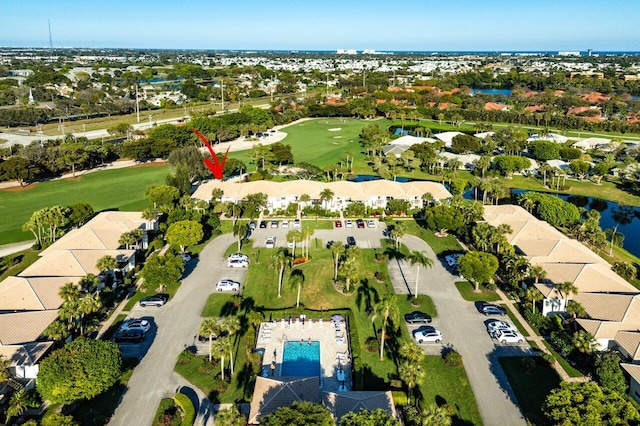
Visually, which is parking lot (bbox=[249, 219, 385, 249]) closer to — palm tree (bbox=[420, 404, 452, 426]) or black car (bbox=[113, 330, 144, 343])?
black car (bbox=[113, 330, 144, 343])

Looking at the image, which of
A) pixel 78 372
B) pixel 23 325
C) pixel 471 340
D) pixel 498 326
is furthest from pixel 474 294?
pixel 23 325

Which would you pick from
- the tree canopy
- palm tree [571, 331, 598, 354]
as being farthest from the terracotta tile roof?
palm tree [571, 331, 598, 354]

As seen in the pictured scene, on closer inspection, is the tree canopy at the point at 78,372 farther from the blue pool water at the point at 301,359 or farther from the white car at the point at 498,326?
the white car at the point at 498,326

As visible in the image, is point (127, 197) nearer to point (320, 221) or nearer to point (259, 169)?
point (259, 169)

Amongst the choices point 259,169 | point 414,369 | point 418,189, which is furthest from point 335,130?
point 414,369

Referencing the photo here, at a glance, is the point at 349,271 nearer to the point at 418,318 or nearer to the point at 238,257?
the point at 418,318

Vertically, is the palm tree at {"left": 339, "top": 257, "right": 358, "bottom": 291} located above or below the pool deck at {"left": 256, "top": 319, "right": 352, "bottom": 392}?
above
